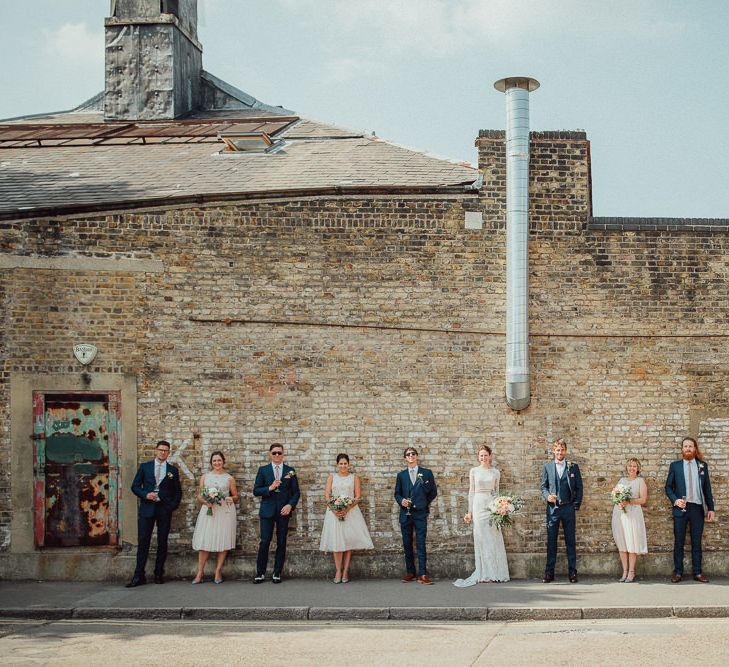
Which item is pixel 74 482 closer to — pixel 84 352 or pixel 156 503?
pixel 156 503

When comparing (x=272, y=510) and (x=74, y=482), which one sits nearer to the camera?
(x=272, y=510)

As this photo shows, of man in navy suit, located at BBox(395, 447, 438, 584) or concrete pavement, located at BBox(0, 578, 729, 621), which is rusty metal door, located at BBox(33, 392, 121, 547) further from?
man in navy suit, located at BBox(395, 447, 438, 584)

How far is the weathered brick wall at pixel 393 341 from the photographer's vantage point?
13469 millimetres

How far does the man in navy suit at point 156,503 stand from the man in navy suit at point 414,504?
3034 millimetres

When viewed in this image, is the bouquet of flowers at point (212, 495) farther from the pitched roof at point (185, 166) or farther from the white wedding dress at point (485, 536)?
the pitched roof at point (185, 166)

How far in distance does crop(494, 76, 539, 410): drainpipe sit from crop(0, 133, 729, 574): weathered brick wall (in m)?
0.23

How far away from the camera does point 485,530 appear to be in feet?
42.4

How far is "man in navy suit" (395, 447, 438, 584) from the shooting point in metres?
13.0

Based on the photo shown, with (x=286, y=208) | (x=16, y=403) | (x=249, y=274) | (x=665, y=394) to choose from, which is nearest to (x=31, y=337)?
(x=16, y=403)

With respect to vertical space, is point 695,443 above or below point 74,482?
above

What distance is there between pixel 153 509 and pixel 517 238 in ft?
20.2

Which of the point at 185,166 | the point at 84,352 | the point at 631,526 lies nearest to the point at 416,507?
the point at 631,526

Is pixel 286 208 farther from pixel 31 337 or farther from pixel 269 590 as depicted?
pixel 269 590

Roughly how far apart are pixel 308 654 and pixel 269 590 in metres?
3.28
